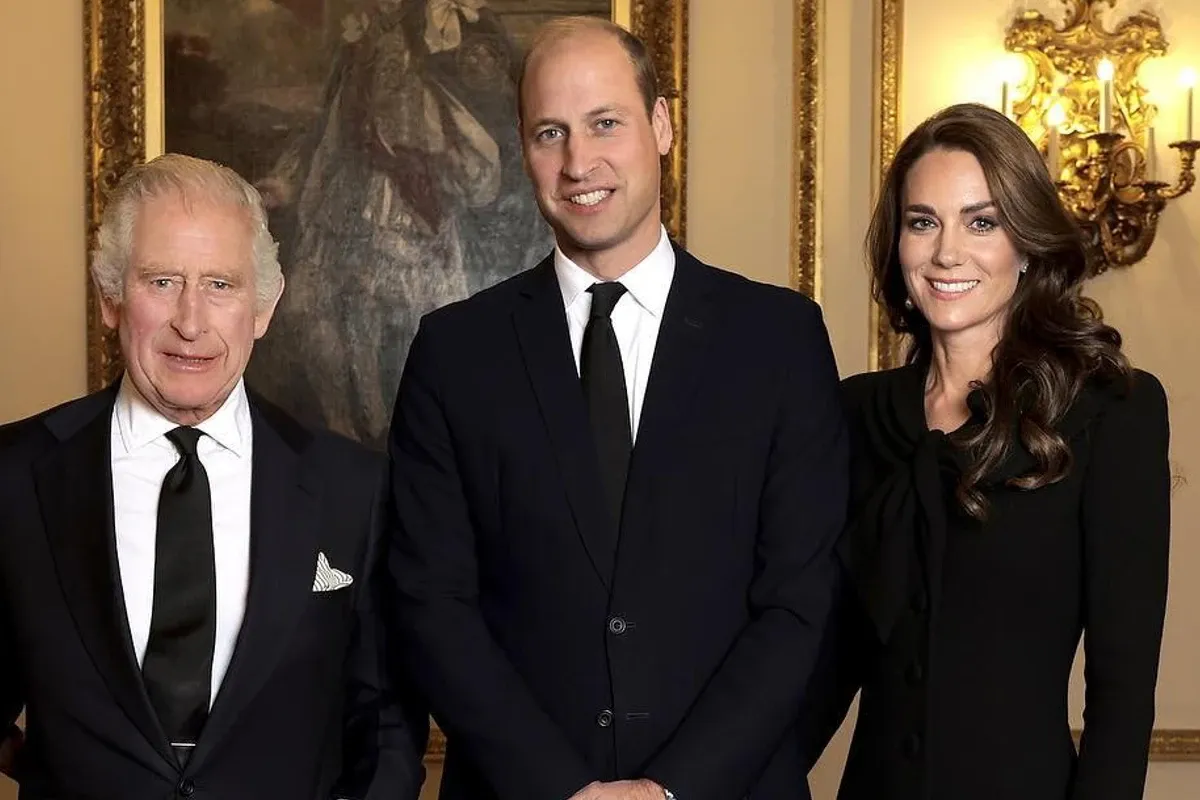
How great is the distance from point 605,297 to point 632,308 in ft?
0.20

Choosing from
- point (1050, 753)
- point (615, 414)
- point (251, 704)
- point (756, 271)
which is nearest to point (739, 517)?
point (615, 414)

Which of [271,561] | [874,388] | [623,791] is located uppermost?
[874,388]

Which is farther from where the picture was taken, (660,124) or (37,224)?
(37,224)

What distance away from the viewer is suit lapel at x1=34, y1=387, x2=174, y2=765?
2346 mm

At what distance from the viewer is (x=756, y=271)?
5.33 metres

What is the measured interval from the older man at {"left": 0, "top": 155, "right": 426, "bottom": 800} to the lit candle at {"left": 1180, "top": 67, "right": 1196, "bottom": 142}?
11.5 ft

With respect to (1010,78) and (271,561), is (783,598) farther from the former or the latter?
(1010,78)

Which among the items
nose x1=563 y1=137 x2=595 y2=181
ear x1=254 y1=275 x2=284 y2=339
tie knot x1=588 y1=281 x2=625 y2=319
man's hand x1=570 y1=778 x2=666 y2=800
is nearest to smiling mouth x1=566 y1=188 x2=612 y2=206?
nose x1=563 y1=137 x2=595 y2=181

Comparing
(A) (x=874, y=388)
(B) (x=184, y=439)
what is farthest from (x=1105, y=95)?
(B) (x=184, y=439)

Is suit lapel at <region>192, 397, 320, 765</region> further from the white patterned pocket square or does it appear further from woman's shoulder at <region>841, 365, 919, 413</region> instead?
woman's shoulder at <region>841, 365, 919, 413</region>

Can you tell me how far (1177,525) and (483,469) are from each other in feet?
11.3

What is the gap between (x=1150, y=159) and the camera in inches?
201

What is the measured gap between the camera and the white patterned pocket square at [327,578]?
254 centimetres

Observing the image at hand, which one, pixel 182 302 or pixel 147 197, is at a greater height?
pixel 147 197
